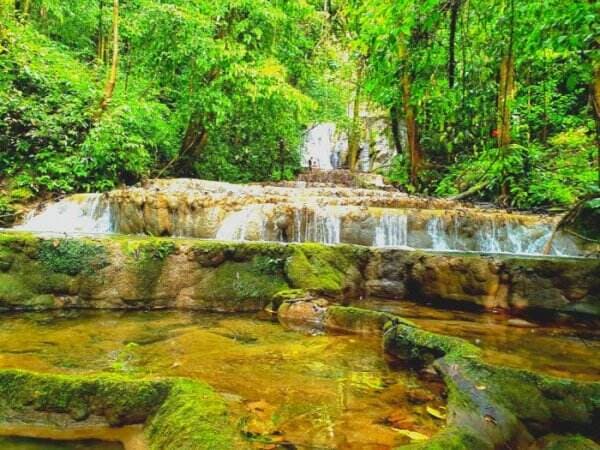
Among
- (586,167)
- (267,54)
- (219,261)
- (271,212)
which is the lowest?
(219,261)

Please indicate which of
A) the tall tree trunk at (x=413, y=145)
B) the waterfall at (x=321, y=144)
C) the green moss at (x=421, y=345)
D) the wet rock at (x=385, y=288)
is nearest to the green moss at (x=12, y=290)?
the green moss at (x=421, y=345)

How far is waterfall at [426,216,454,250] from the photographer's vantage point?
6801mm

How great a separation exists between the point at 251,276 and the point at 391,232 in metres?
2.73

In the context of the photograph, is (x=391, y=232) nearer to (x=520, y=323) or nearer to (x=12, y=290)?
(x=520, y=323)

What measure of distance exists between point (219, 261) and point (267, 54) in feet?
30.9

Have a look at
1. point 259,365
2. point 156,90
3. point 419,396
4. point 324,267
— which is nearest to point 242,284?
point 324,267

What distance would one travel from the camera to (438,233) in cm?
681

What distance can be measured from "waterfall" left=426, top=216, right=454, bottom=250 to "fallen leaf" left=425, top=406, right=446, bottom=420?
4.55m

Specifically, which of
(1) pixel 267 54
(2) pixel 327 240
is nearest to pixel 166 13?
(1) pixel 267 54

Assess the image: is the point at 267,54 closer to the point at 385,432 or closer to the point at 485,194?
the point at 485,194

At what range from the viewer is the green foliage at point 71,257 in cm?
459

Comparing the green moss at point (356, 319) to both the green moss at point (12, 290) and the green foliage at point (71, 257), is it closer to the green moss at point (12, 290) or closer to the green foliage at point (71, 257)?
the green foliage at point (71, 257)

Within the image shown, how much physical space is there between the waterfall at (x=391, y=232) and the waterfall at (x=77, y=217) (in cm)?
443

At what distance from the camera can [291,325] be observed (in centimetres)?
420
